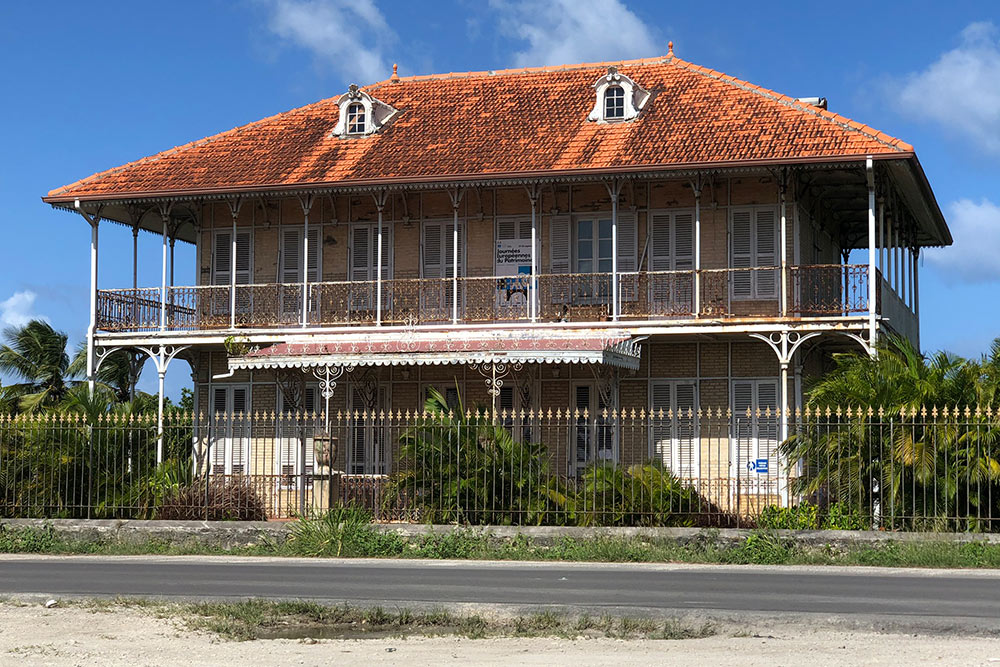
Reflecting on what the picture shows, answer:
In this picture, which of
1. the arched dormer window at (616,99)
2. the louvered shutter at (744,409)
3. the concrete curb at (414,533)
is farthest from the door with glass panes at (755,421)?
the concrete curb at (414,533)

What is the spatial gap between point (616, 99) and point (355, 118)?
535cm

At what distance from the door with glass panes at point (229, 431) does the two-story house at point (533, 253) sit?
0.06 meters

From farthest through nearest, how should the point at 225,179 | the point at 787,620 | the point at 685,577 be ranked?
the point at 225,179, the point at 685,577, the point at 787,620

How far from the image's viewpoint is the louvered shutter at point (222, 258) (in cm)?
2889

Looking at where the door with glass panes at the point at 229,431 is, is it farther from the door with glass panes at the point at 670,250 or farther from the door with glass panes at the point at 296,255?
the door with glass panes at the point at 670,250

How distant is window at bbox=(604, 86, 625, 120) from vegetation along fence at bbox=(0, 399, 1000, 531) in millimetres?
6579

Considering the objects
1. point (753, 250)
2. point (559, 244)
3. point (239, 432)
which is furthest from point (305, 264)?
point (753, 250)

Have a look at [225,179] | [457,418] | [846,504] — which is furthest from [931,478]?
[225,179]

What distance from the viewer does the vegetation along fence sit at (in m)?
18.9

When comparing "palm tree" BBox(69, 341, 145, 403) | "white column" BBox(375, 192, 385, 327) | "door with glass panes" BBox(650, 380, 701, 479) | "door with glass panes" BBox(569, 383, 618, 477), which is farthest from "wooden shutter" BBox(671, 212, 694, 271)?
"palm tree" BBox(69, 341, 145, 403)

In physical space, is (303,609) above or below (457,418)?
below

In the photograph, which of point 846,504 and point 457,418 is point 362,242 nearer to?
point 457,418

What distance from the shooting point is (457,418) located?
2122 cm

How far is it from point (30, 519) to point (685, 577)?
34.7ft
